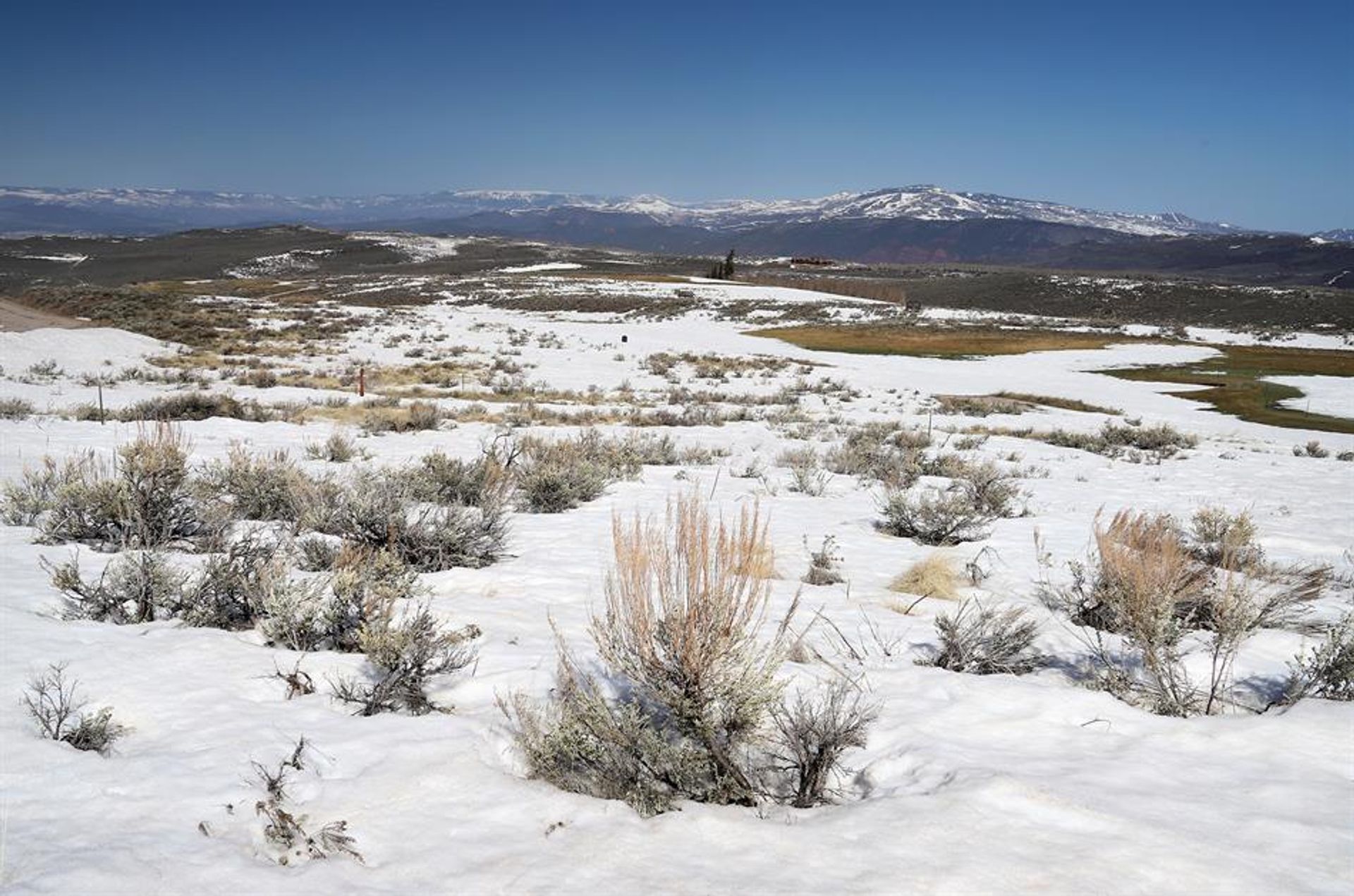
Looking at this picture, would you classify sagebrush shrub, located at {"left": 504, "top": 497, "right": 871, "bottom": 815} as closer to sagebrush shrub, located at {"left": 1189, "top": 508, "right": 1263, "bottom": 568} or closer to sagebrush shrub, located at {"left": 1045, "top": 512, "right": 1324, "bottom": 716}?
sagebrush shrub, located at {"left": 1045, "top": 512, "right": 1324, "bottom": 716}

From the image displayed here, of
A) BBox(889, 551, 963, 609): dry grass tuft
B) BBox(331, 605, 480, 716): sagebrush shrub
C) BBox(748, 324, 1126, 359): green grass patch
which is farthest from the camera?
BBox(748, 324, 1126, 359): green grass patch

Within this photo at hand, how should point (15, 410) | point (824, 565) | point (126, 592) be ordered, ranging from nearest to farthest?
point (126, 592), point (824, 565), point (15, 410)

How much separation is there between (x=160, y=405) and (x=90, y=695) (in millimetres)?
12505

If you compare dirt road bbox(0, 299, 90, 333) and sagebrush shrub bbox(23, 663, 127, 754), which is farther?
dirt road bbox(0, 299, 90, 333)

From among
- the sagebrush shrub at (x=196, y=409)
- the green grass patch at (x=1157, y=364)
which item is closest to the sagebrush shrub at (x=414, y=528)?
the sagebrush shrub at (x=196, y=409)

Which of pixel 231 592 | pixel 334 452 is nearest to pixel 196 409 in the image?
pixel 334 452

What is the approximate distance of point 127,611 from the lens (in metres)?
4.70

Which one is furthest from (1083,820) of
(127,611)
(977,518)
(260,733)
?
(977,518)

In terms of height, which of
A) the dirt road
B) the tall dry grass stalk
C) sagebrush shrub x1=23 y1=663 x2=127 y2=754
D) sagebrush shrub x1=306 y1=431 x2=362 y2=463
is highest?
the dirt road

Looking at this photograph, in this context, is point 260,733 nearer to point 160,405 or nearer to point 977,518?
point 977,518

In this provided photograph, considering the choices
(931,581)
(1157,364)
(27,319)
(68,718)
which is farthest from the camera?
(1157,364)

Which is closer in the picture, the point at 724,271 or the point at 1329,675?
the point at 1329,675

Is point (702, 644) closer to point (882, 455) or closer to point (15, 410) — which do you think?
point (882, 455)

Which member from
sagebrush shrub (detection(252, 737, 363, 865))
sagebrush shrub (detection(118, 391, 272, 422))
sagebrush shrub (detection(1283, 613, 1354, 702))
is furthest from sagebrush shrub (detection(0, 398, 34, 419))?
sagebrush shrub (detection(1283, 613, 1354, 702))
